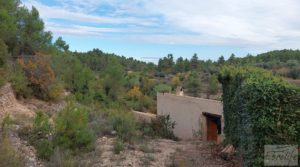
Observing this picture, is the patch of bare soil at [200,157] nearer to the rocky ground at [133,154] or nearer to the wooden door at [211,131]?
the rocky ground at [133,154]

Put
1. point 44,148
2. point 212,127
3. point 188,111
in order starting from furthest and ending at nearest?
1. point 188,111
2. point 212,127
3. point 44,148

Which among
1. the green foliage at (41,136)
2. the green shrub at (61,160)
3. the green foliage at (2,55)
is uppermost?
the green foliage at (2,55)

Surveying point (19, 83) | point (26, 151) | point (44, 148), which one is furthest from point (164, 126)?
point (26, 151)

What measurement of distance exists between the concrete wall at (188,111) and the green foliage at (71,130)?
23.1 feet

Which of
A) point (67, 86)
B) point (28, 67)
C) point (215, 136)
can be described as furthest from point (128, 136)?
point (67, 86)

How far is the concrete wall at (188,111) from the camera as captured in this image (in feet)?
55.1

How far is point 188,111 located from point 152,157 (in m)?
7.29

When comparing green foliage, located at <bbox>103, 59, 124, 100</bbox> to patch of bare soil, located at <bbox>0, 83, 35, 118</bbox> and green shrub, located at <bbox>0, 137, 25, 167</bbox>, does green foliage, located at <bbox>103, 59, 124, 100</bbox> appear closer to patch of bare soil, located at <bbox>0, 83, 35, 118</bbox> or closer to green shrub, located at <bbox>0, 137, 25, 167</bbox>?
patch of bare soil, located at <bbox>0, 83, 35, 118</bbox>

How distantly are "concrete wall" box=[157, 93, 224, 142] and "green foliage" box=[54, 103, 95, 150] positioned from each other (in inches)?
277

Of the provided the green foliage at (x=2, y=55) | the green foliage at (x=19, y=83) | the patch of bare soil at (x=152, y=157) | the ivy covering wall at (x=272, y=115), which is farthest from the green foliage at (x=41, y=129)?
the green foliage at (x=19, y=83)

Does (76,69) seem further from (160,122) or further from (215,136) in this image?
(215,136)

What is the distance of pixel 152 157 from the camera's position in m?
11.3

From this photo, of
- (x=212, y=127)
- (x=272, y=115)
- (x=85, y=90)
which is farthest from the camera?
(x=85, y=90)

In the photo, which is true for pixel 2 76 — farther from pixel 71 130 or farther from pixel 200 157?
pixel 200 157
